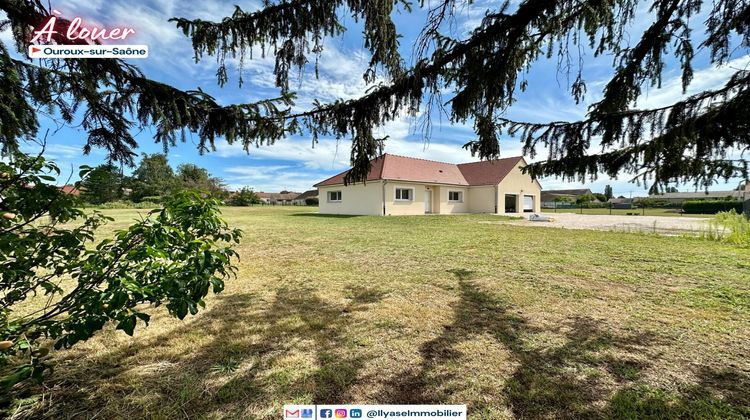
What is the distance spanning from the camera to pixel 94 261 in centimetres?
190

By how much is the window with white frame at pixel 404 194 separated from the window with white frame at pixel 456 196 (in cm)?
445

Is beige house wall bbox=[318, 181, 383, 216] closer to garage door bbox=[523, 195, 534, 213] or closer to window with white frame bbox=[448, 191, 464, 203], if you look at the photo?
window with white frame bbox=[448, 191, 464, 203]

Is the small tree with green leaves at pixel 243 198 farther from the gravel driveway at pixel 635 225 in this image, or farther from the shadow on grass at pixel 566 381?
the shadow on grass at pixel 566 381

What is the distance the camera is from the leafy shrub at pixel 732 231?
7757 millimetres

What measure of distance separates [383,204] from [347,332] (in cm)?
1715

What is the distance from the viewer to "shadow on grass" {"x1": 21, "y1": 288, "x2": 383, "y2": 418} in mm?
2092

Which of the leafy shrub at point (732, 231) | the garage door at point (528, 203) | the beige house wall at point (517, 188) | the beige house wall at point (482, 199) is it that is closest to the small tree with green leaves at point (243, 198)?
the beige house wall at point (482, 199)

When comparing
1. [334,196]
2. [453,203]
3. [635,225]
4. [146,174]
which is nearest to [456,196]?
[453,203]

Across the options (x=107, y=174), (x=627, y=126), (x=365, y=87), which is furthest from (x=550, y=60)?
(x=107, y=174)

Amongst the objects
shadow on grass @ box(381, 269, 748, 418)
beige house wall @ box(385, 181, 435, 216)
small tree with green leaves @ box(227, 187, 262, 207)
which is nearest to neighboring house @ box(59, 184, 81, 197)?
shadow on grass @ box(381, 269, 748, 418)

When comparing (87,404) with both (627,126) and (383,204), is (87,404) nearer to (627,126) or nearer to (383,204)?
(627,126)

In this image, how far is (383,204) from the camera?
20.2 m

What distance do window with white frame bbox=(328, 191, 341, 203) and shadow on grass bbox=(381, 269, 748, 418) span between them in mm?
20848

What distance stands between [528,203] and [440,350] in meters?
28.8
